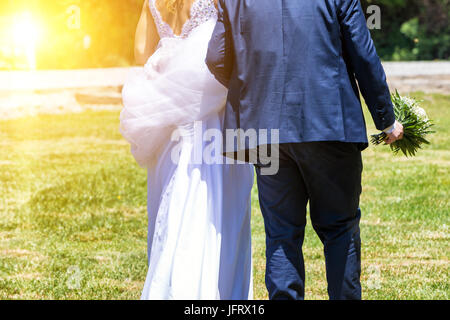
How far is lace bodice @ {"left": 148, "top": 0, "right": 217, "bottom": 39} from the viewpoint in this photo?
10.7 ft

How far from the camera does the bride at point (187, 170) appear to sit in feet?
10.6

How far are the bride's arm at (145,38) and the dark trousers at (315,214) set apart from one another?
0.92 m

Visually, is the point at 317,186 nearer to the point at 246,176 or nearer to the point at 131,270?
the point at 246,176

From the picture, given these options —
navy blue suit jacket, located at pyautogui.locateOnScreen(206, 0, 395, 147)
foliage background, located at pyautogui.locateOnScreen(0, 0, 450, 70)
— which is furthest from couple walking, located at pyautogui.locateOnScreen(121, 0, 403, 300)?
foliage background, located at pyautogui.locateOnScreen(0, 0, 450, 70)

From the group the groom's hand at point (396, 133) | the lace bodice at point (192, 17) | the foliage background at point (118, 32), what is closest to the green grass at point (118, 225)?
the groom's hand at point (396, 133)

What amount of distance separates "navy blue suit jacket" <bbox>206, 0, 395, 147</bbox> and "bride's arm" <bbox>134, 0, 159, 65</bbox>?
0.64 meters

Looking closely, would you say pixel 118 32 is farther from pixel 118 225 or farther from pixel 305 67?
pixel 305 67

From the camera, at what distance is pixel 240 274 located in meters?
3.44

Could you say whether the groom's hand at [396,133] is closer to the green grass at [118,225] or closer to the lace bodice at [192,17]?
the lace bodice at [192,17]

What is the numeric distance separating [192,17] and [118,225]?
275cm

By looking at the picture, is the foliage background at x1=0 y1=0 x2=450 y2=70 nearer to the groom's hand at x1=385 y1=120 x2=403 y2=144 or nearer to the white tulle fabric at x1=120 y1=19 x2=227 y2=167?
the white tulle fabric at x1=120 y1=19 x2=227 y2=167

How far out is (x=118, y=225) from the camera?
5629mm

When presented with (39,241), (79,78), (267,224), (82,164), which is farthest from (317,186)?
(79,78)
